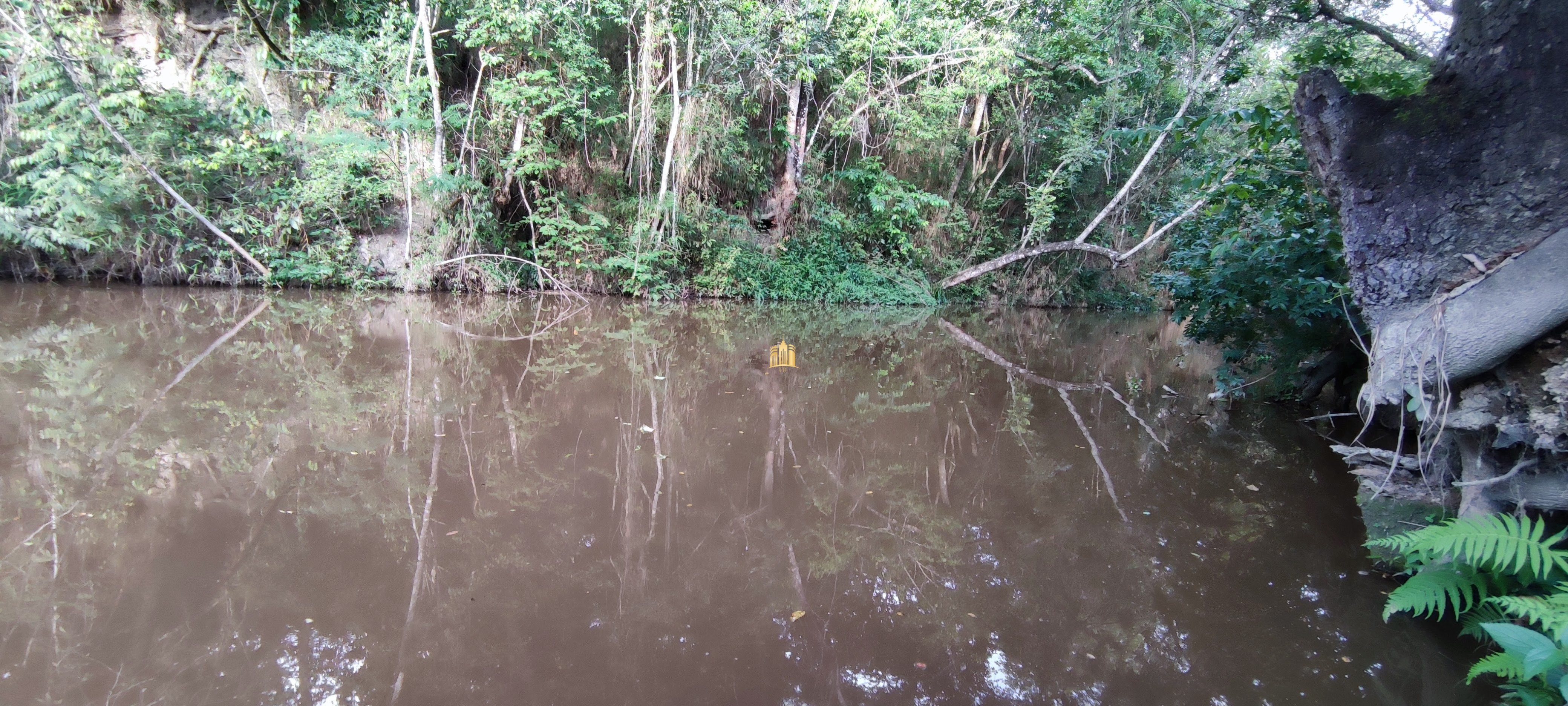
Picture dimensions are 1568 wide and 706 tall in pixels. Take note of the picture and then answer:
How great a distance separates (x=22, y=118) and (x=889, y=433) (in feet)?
39.5

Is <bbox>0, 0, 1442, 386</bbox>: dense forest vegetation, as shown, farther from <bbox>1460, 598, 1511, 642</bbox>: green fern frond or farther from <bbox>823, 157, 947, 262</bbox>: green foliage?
<bbox>1460, 598, 1511, 642</bbox>: green fern frond

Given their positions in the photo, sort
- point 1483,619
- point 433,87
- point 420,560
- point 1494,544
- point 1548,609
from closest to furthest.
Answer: point 1548,609, point 1494,544, point 1483,619, point 420,560, point 433,87

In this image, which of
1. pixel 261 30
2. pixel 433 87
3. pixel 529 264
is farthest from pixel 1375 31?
pixel 261 30

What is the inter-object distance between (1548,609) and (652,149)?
11.4 metres

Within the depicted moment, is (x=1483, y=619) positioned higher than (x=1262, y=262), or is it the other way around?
(x=1262, y=262)

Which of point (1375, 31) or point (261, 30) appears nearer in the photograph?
point (1375, 31)

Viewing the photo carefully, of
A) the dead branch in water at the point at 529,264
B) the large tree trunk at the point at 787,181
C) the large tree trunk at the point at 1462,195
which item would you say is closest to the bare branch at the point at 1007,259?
the large tree trunk at the point at 787,181

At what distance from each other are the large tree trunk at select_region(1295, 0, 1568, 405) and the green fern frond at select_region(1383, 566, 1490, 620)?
0.71m

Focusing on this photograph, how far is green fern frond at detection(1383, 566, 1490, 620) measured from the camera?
2.29 metres

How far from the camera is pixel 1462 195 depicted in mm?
2689

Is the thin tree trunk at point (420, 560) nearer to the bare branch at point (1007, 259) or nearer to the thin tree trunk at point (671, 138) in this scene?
the thin tree trunk at point (671, 138)

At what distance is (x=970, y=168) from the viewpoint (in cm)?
1573

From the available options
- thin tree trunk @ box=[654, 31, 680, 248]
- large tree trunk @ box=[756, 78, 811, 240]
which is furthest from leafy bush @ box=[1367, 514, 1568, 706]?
large tree trunk @ box=[756, 78, 811, 240]

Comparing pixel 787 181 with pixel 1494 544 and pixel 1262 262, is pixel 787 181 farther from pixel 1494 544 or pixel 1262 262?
pixel 1494 544
